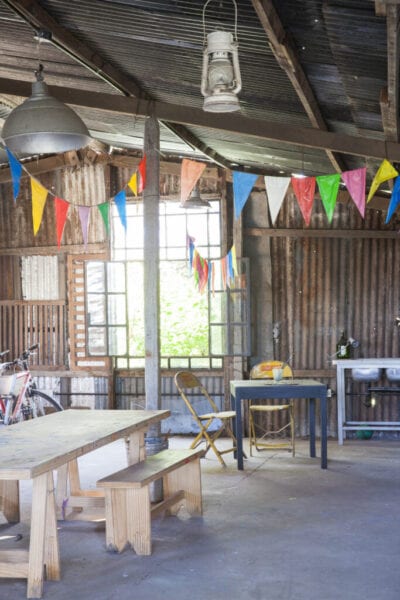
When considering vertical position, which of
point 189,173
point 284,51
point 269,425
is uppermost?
point 284,51

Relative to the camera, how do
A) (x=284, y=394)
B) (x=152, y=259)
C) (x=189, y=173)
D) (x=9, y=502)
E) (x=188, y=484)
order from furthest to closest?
(x=284, y=394) < (x=189, y=173) < (x=152, y=259) < (x=188, y=484) < (x=9, y=502)

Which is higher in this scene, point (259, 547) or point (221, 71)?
point (221, 71)

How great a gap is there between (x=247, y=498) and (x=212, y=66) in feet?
12.2

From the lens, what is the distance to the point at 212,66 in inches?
184

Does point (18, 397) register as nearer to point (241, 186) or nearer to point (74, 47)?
point (241, 186)

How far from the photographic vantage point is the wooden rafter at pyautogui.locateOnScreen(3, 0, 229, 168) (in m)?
5.34

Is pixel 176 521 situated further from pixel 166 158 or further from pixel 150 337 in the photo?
pixel 166 158

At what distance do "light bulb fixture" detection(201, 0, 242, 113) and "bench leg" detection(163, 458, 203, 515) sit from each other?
2839 mm

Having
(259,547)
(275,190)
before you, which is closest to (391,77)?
(275,190)

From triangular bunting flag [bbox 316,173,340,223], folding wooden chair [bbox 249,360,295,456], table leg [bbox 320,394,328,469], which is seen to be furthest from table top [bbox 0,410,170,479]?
folding wooden chair [bbox 249,360,295,456]

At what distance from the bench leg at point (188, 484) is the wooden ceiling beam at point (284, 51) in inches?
111

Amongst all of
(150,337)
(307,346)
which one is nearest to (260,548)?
(150,337)

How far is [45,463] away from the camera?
4.29 m

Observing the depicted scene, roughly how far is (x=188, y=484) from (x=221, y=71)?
10.4 feet
